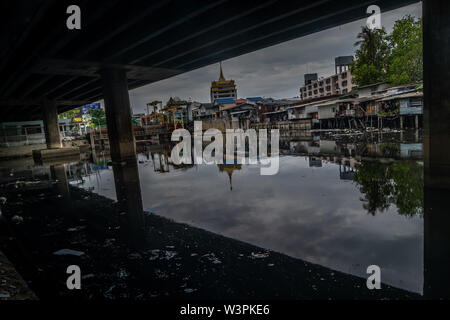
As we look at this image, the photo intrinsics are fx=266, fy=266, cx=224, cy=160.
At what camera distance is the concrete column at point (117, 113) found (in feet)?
50.3

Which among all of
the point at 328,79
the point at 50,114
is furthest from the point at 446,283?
the point at 328,79

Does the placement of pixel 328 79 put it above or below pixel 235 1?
above

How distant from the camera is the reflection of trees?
16.8 feet

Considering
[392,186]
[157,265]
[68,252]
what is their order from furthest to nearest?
1. [392,186]
2. [68,252]
3. [157,265]

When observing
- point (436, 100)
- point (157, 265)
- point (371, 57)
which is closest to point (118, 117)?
point (157, 265)

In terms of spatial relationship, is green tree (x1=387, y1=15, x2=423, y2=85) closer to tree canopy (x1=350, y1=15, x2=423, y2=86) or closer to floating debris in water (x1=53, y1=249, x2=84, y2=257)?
tree canopy (x1=350, y1=15, x2=423, y2=86)

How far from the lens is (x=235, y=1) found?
9336 millimetres

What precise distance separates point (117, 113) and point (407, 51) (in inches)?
1281

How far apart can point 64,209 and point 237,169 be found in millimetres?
5973

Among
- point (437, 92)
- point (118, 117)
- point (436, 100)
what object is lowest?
point (436, 100)

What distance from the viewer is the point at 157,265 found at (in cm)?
338

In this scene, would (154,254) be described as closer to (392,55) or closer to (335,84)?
(392,55)

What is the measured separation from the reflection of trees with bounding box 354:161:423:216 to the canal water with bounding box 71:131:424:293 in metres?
0.02

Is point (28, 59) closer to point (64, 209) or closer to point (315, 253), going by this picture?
point (64, 209)
